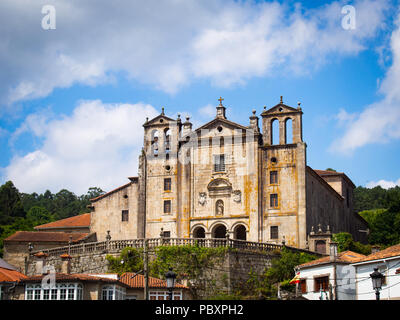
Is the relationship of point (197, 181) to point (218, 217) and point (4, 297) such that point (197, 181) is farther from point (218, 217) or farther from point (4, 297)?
point (4, 297)

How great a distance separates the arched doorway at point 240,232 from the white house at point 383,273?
1825 cm

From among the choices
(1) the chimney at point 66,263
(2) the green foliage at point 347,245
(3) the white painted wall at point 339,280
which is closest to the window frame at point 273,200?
(2) the green foliage at point 347,245

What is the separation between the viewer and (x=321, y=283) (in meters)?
44.2

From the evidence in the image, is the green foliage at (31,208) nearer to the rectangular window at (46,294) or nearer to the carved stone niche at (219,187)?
the carved stone niche at (219,187)

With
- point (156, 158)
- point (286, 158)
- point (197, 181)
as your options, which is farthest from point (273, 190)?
point (156, 158)

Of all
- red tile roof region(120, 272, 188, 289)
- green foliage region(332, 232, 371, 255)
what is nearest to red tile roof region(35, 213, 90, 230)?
green foliage region(332, 232, 371, 255)

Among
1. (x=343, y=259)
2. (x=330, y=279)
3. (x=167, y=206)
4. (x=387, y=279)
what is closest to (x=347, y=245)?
(x=343, y=259)

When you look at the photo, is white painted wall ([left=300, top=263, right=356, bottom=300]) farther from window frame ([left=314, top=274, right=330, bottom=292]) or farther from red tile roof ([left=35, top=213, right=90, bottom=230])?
red tile roof ([left=35, top=213, right=90, bottom=230])

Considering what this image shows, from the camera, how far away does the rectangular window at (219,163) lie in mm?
61188

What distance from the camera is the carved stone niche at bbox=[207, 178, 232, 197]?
60406 millimetres

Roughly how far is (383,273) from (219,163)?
23786 millimetres

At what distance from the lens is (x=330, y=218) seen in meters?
66.4

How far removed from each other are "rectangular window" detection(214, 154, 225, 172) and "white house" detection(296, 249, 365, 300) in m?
16.6
